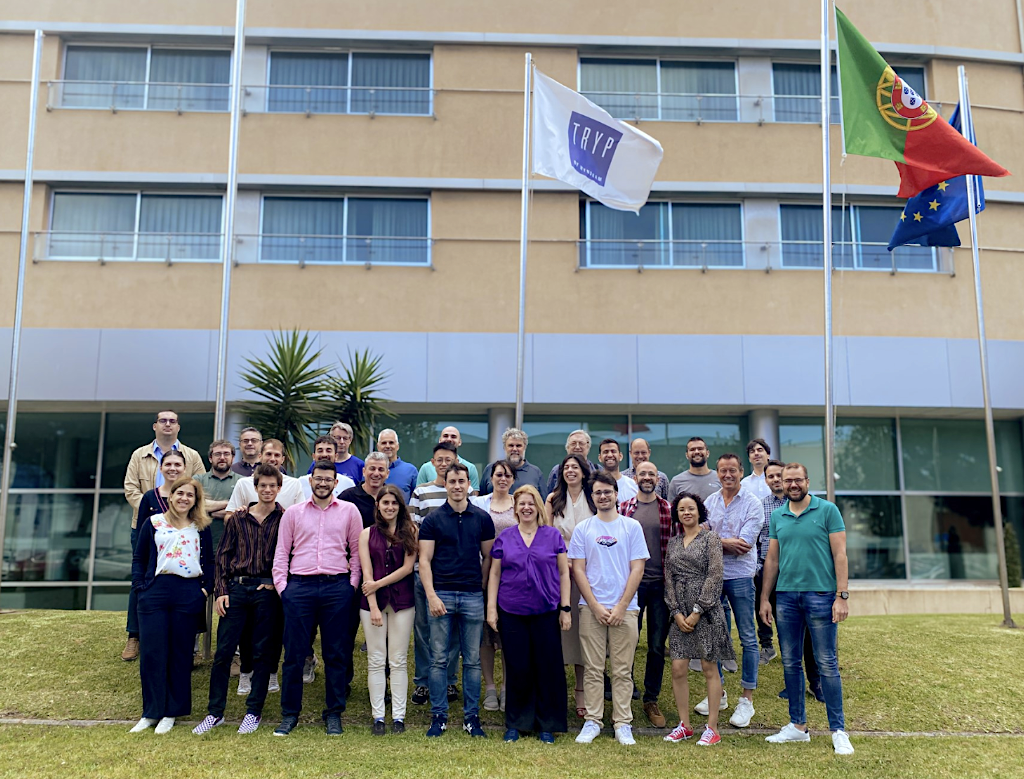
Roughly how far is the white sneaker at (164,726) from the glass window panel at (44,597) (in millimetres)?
9301

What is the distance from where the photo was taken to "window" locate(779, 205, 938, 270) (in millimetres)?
15078

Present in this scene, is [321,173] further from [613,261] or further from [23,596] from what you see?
[23,596]

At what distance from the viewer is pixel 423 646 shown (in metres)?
6.82

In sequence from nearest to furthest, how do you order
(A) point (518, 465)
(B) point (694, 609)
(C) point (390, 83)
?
(B) point (694, 609), (A) point (518, 465), (C) point (390, 83)

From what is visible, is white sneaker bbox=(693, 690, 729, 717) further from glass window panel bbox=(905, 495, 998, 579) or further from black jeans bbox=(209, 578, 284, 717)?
glass window panel bbox=(905, 495, 998, 579)

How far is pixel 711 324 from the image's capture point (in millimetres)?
14570

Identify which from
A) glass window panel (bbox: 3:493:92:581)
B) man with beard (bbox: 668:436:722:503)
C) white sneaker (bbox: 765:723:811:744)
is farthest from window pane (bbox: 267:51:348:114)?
white sneaker (bbox: 765:723:811:744)

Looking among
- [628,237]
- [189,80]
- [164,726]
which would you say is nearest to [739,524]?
[164,726]

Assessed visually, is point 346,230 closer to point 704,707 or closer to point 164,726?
point 164,726

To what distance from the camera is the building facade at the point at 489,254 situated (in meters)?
14.2

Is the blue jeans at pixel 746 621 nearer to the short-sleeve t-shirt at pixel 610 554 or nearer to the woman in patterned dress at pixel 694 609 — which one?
the woman in patterned dress at pixel 694 609

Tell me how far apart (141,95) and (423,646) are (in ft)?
40.6

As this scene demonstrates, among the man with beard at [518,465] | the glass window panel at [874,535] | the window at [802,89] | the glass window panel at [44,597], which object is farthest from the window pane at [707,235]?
the glass window panel at [44,597]

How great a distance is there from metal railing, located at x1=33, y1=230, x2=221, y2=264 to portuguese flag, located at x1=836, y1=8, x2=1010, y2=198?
1009 cm
